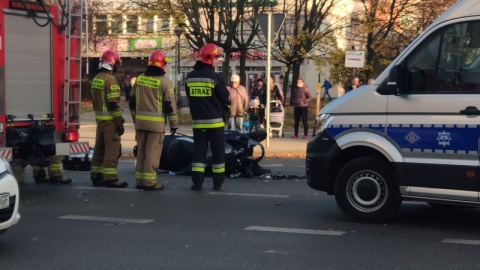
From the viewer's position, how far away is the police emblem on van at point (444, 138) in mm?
6852

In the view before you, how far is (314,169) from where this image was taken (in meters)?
7.70

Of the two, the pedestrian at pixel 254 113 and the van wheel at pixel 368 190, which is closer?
the van wheel at pixel 368 190

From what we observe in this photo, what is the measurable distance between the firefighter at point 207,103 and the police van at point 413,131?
2044mm

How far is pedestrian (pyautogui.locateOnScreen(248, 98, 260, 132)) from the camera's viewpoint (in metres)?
17.8

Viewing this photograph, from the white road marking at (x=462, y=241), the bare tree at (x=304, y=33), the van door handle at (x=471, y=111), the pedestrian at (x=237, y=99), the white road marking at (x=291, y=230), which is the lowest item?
the white road marking at (x=291, y=230)

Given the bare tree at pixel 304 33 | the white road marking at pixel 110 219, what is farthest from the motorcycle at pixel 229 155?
the bare tree at pixel 304 33

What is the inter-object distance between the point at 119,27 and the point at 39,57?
77.0 feet

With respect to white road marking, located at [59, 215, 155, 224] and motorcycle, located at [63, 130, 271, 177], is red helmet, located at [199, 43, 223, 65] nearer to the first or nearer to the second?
motorcycle, located at [63, 130, 271, 177]

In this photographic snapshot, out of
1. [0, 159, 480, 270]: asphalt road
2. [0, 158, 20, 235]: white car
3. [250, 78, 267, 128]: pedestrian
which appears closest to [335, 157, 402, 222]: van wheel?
[0, 159, 480, 270]: asphalt road

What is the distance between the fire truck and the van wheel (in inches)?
157

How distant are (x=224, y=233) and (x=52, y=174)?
4345mm

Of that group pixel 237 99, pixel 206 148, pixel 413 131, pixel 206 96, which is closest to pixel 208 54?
pixel 206 96

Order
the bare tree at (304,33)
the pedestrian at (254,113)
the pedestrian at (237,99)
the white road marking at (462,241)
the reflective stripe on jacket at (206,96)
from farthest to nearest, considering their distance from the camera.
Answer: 1. the bare tree at (304,33)
2. the pedestrian at (254,113)
3. the pedestrian at (237,99)
4. the reflective stripe on jacket at (206,96)
5. the white road marking at (462,241)

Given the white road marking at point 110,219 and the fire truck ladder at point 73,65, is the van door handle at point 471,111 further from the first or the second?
the fire truck ladder at point 73,65
